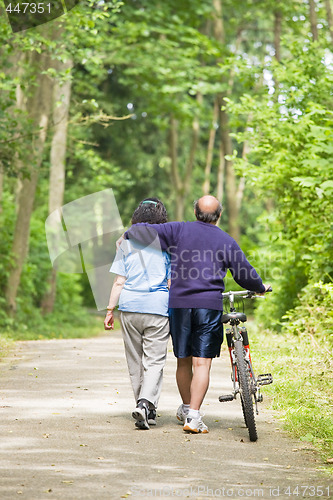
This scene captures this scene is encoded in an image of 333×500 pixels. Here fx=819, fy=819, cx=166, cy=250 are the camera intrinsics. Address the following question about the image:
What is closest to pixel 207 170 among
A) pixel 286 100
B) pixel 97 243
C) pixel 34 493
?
pixel 97 243

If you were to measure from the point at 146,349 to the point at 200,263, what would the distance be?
3.13ft

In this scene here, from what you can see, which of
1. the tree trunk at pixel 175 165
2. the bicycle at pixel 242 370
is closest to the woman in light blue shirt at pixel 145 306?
the bicycle at pixel 242 370

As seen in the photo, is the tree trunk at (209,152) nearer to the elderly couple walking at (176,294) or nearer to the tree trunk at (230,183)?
the tree trunk at (230,183)

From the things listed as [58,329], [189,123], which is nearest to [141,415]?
[58,329]

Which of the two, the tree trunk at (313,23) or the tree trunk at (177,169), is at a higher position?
the tree trunk at (313,23)

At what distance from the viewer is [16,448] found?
6141mm

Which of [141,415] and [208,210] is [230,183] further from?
[141,415]

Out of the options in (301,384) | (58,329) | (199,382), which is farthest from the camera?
(58,329)

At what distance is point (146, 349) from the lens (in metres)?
7.35

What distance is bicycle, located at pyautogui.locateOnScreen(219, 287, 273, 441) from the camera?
6738 mm

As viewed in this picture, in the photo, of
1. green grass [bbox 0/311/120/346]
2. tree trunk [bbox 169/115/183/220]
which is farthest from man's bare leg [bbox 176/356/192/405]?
tree trunk [bbox 169/115/183/220]

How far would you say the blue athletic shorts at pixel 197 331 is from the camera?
706cm

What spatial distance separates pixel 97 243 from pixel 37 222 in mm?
11593

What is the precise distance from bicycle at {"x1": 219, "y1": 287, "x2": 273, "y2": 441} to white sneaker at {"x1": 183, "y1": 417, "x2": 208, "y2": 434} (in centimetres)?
27
